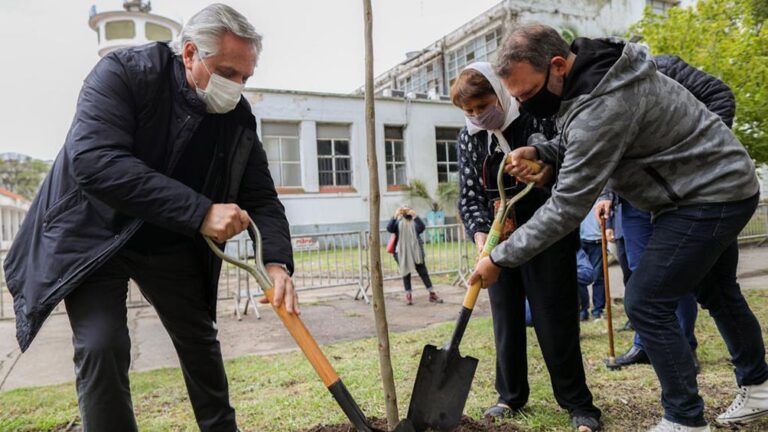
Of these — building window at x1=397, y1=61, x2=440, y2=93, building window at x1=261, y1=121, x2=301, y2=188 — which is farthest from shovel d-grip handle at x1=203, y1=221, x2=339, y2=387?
building window at x1=397, y1=61, x2=440, y2=93

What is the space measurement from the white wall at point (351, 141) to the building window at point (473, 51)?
2339mm

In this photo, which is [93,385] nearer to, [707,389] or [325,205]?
[707,389]

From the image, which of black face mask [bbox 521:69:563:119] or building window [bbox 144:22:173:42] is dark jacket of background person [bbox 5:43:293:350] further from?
building window [bbox 144:22:173:42]

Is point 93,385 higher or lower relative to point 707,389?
higher

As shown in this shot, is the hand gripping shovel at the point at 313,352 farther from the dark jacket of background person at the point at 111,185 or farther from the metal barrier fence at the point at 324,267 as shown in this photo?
the metal barrier fence at the point at 324,267

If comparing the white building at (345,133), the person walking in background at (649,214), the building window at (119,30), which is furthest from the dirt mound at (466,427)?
the building window at (119,30)

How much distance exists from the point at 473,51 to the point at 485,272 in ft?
75.1

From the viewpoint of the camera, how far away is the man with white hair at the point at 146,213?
197 cm

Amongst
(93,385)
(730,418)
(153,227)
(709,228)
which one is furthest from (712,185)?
(93,385)

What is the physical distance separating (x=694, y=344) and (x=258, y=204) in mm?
3052

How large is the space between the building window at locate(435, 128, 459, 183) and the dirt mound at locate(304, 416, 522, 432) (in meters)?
19.3

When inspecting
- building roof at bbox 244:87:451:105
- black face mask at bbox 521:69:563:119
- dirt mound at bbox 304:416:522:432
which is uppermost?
building roof at bbox 244:87:451:105

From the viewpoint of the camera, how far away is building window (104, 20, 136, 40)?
19.0m

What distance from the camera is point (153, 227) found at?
230cm
